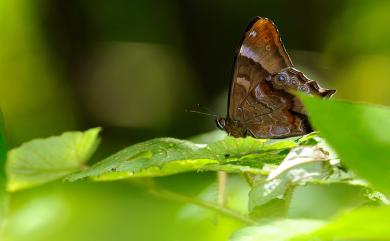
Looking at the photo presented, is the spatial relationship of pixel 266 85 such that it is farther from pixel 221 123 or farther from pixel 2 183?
pixel 2 183

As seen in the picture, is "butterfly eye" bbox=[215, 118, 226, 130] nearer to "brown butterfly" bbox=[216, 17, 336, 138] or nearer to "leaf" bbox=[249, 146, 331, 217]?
"brown butterfly" bbox=[216, 17, 336, 138]

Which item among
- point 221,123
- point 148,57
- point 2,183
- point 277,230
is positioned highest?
point 277,230

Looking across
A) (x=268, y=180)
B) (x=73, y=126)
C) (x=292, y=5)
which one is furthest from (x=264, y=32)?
(x=292, y=5)

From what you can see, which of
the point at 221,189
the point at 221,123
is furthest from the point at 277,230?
the point at 221,123

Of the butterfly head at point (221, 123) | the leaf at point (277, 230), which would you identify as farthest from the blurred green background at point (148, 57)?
the leaf at point (277, 230)

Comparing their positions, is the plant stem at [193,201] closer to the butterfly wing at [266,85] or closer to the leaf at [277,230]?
the butterfly wing at [266,85]

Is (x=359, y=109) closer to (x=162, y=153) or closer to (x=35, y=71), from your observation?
(x=162, y=153)
